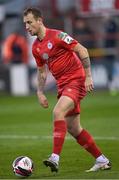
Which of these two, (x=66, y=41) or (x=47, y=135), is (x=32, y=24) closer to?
(x=66, y=41)

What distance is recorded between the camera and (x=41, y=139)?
53.4 feet

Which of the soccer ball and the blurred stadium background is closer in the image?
the soccer ball

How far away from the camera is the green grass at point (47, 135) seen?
11.8m

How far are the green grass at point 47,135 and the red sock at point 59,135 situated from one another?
1.13ft

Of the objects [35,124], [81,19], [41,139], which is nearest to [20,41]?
[81,19]

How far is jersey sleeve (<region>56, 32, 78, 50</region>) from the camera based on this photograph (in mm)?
11652

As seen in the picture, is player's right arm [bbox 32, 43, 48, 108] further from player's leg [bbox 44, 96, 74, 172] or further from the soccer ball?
the soccer ball

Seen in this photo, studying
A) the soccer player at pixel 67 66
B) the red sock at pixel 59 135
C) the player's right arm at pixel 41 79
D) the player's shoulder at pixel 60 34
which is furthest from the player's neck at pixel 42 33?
the red sock at pixel 59 135

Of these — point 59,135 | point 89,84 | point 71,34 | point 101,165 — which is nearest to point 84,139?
point 101,165

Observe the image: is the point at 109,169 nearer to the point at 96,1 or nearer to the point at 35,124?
the point at 35,124

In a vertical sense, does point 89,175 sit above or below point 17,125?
above

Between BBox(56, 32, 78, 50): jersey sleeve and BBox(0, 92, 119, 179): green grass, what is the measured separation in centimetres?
167

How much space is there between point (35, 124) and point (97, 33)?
1107 centimetres

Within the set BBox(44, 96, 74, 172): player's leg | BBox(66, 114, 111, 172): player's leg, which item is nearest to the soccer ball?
BBox(44, 96, 74, 172): player's leg
